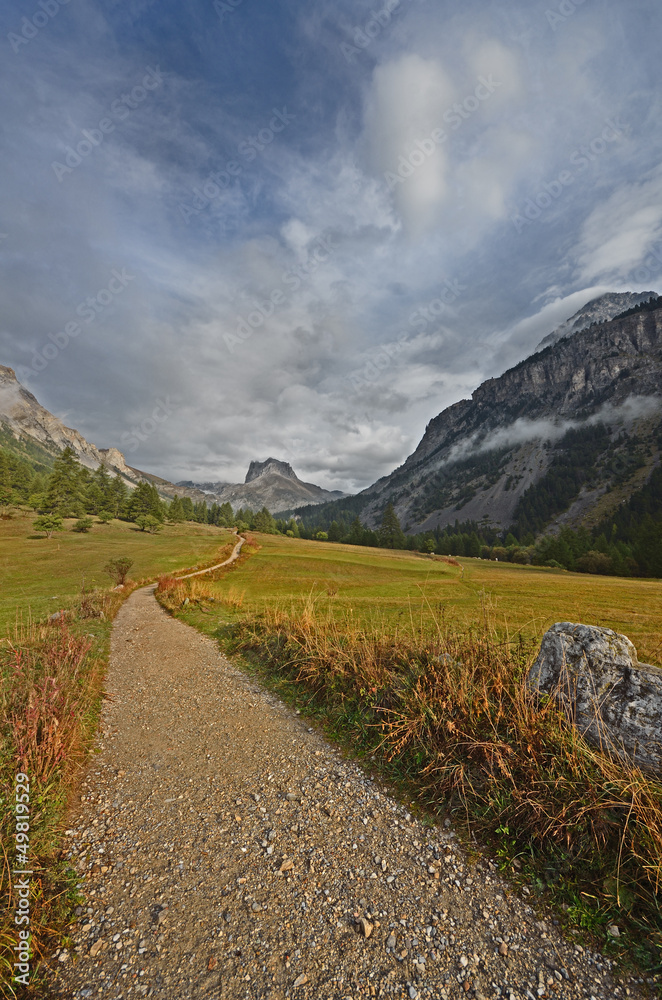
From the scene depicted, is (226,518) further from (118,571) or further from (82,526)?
(118,571)

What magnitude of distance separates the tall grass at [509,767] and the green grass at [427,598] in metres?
1.46

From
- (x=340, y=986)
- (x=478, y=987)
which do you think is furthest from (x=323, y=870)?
(x=478, y=987)

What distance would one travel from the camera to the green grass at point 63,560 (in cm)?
2541

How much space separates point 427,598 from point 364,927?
25.4 meters

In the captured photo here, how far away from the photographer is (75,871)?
4832mm

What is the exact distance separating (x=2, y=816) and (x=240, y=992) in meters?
3.60

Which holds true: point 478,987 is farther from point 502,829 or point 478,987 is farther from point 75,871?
point 75,871

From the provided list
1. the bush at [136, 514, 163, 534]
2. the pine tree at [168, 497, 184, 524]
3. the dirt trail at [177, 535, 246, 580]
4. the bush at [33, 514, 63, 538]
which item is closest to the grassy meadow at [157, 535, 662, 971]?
the dirt trail at [177, 535, 246, 580]

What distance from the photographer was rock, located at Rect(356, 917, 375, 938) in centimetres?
399

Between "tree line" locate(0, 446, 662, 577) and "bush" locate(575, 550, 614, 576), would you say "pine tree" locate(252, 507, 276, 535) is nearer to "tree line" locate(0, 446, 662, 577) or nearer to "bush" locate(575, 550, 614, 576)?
"tree line" locate(0, 446, 662, 577)

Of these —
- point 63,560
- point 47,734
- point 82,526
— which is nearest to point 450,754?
point 47,734

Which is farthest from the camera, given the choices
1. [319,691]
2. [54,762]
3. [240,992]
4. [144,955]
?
[319,691]

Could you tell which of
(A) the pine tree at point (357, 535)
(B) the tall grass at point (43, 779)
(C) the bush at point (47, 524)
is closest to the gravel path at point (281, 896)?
(B) the tall grass at point (43, 779)

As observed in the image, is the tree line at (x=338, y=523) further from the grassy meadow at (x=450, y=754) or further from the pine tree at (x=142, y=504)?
the grassy meadow at (x=450, y=754)
